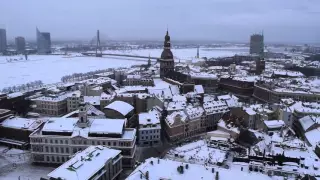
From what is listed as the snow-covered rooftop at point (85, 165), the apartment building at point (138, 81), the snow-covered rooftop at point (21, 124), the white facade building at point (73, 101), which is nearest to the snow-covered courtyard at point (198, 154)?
the snow-covered rooftop at point (85, 165)

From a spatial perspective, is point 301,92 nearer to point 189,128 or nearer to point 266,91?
point 266,91

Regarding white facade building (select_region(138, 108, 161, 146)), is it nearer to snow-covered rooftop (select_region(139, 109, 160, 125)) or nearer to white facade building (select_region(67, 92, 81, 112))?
snow-covered rooftop (select_region(139, 109, 160, 125))

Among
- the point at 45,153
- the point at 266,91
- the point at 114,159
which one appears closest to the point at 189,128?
the point at 114,159

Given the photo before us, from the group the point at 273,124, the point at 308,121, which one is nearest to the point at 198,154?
the point at 273,124

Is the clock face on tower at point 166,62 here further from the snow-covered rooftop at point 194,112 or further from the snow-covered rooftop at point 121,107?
the snow-covered rooftop at point 121,107

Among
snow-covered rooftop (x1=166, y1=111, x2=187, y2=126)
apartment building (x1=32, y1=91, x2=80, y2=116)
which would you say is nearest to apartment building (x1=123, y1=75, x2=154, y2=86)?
apartment building (x1=32, y1=91, x2=80, y2=116)
